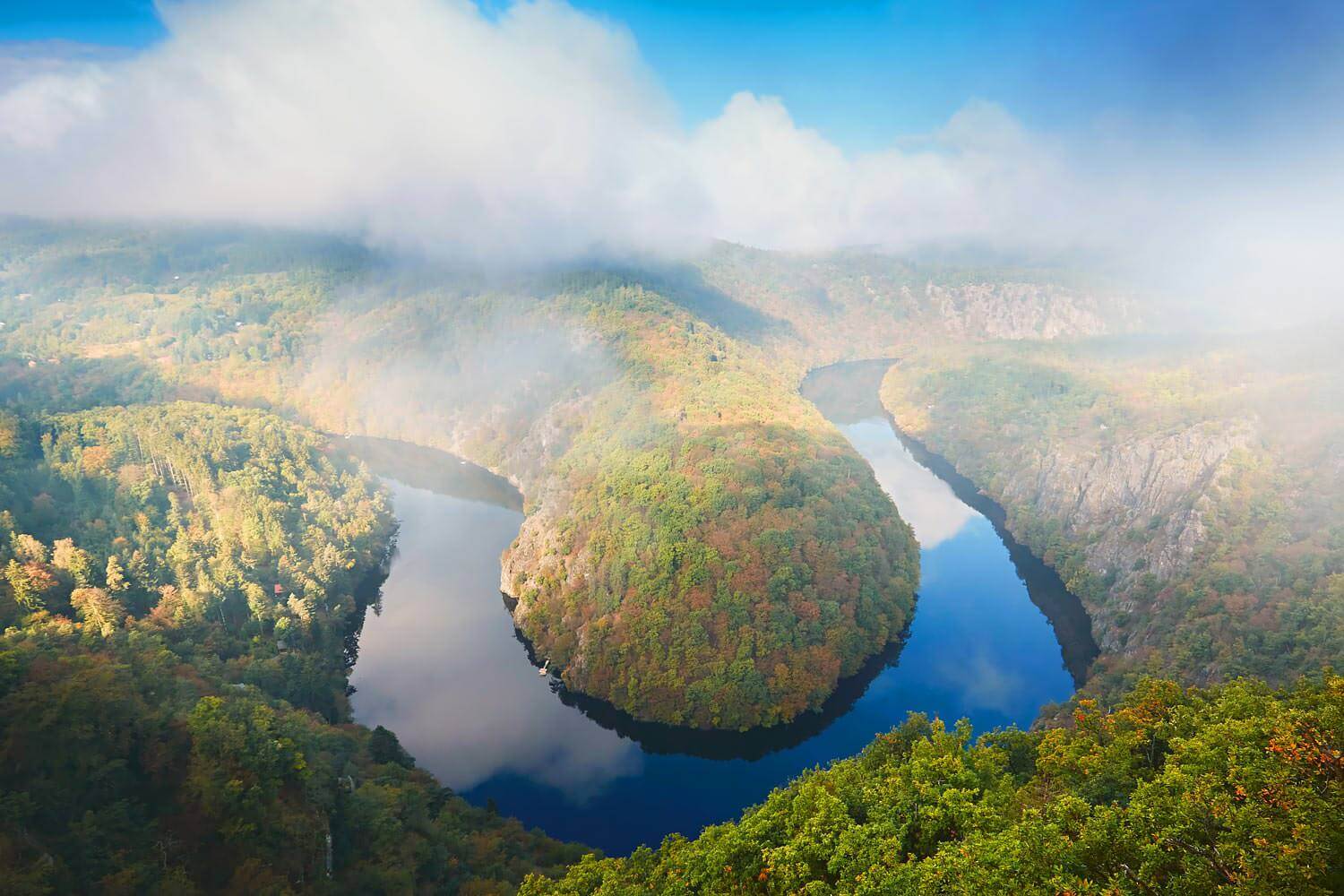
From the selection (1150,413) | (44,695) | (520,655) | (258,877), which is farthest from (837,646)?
(1150,413)

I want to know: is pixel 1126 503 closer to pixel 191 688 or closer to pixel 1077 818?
pixel 1077 818

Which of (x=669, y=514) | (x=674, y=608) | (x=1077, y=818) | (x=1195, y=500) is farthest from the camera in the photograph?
(x=669, y=514)

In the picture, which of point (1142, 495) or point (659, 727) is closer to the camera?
point (659, 727)

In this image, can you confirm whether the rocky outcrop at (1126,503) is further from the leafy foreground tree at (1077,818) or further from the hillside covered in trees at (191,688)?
the hillside covered in trees at (191,688)

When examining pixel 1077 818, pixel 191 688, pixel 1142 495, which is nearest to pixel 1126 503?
pixel 1142 495

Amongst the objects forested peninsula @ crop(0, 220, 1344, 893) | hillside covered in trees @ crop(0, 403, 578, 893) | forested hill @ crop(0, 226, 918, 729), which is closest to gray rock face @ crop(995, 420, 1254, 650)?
forested peninsula @ crop(0, 220, 1344, 893)

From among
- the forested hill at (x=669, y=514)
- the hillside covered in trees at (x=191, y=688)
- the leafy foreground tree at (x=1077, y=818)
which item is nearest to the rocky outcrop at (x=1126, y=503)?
the forested hill at (x=669, y=514)

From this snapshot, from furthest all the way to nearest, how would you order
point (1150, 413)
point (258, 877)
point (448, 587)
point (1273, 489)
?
point (1150, 413), point (448, 587), point (1273, 489), point (258, 877)

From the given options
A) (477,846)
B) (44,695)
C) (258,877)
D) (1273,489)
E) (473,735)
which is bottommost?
(473,735)

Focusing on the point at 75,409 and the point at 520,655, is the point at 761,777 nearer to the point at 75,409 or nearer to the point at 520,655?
the point at 520,655
